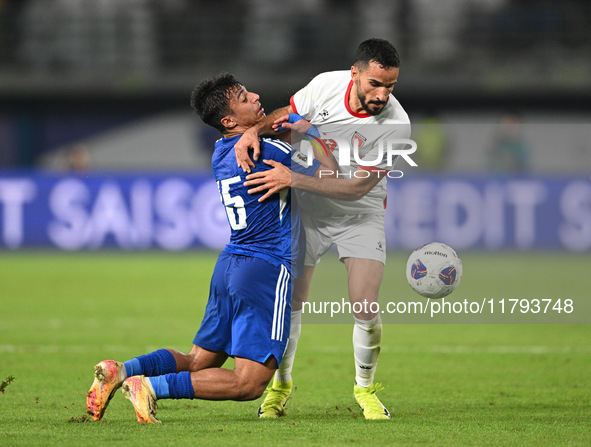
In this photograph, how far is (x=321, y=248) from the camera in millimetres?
6102

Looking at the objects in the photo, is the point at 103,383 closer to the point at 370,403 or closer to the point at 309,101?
the point at 370,403

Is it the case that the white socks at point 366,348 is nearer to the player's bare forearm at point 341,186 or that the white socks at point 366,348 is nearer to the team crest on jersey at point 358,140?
the player's bare forearm at point 341,186

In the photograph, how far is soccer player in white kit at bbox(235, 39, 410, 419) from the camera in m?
5.67

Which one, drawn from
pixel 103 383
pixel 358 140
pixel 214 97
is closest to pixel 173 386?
pixel 103 383

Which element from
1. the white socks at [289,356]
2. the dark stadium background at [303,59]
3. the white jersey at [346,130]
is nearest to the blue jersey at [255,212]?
the white jersey at [346,130]

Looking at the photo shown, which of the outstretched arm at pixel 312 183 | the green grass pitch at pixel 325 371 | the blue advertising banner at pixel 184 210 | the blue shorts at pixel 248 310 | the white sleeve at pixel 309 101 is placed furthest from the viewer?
the blue advertising banner at pixel 184 210

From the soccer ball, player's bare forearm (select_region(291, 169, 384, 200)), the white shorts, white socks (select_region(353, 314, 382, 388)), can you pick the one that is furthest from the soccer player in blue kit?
the soccer ball

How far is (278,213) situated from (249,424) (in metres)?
1.26

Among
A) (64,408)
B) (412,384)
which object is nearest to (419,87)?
(412,384)

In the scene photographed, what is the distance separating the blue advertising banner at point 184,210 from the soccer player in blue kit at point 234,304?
11073 mm

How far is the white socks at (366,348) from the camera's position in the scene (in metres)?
5.89

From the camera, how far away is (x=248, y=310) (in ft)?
17.1

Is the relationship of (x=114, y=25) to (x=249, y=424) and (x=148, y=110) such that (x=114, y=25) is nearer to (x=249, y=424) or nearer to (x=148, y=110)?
(x=148, y=110)

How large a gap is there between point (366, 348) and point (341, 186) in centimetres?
108
